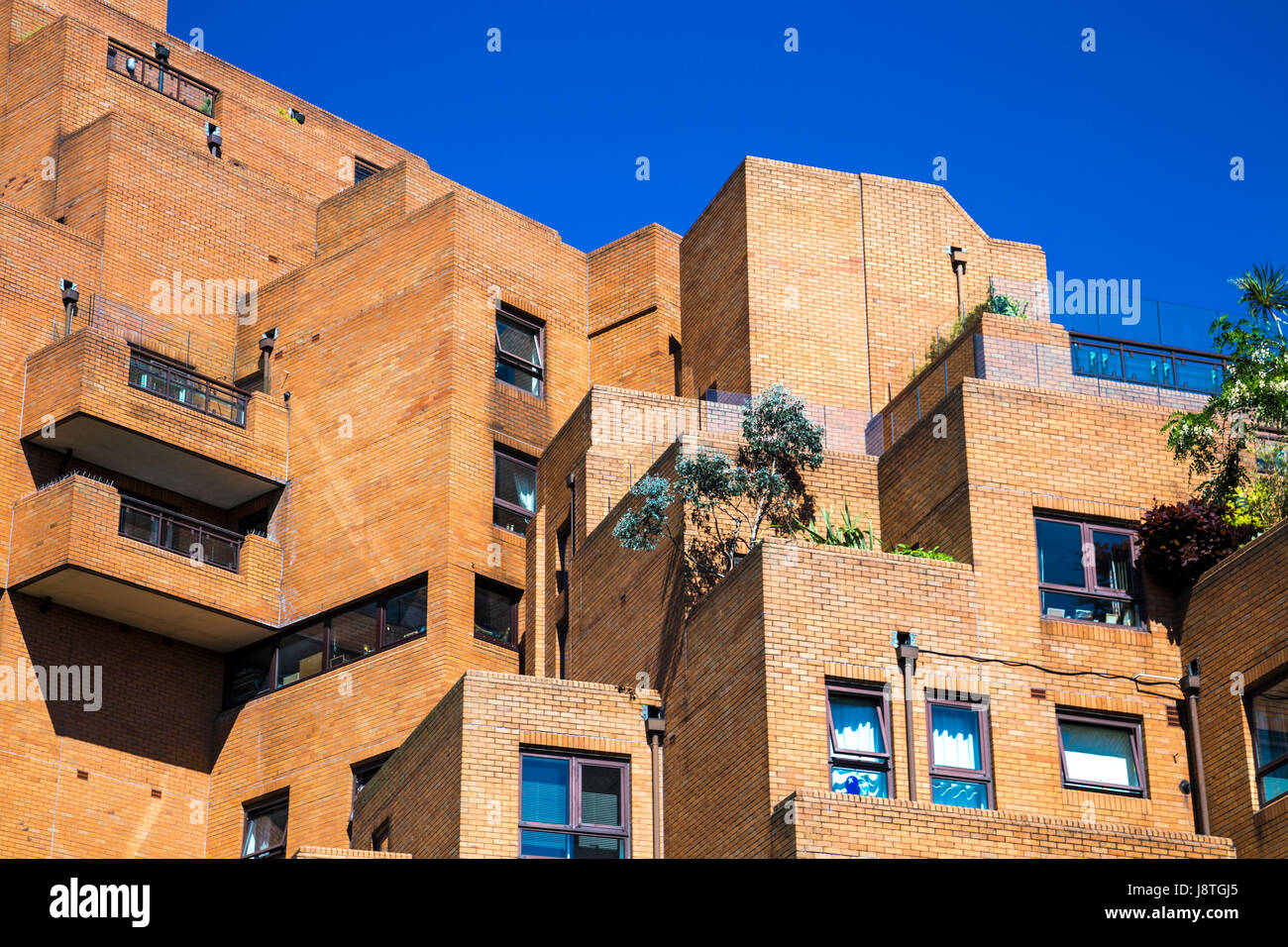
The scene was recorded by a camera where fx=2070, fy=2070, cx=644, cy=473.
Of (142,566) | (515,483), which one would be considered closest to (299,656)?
(142,566)

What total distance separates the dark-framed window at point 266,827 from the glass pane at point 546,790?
9663mm

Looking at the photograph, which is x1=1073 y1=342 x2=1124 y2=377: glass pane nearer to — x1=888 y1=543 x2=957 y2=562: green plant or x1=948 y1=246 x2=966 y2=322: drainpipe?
x1=888 y1=543 x2=957 y2=562: green plant

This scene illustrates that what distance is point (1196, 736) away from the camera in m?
28.6

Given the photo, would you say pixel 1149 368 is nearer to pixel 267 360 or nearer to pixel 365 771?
pixel 365 771

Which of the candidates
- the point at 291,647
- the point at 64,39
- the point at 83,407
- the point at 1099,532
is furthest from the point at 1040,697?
the point at 64,39

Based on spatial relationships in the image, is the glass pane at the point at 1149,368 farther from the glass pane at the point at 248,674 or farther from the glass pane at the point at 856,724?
the glass pane at the point at 248,674

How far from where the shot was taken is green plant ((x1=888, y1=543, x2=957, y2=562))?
96.7ft

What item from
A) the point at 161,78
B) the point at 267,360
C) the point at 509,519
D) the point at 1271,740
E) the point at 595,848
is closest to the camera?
the point at 1271,740

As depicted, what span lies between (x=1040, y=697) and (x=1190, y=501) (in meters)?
4.04

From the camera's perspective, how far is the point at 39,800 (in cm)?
3666

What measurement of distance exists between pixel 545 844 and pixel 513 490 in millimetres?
11955

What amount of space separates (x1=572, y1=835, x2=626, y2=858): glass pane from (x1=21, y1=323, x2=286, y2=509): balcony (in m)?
14.3

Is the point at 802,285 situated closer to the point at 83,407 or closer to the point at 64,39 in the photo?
the point at 83,407
